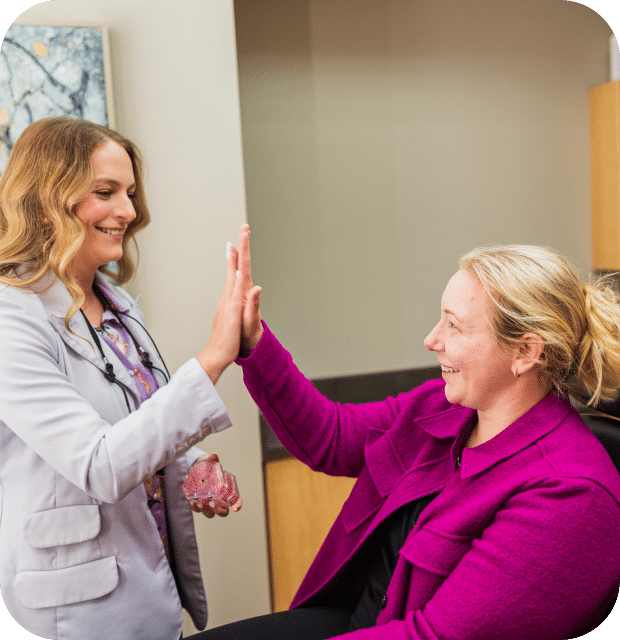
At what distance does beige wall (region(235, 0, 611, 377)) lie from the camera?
2855 mm

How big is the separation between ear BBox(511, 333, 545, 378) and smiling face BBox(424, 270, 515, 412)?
0.05 ft

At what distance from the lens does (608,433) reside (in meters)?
1.41

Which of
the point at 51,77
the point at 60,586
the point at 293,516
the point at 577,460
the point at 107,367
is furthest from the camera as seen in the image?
the point at 293,516

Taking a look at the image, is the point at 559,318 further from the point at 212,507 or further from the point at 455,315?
the point at 212,507

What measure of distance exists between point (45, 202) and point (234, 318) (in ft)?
1.68

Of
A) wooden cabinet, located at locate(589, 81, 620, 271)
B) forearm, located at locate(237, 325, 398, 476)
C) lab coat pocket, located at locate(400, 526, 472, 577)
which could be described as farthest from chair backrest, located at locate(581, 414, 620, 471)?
wooden cabinet, located at locate(589, 81, 620, 271)

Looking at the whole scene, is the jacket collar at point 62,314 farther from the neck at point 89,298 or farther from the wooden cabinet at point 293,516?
the wooden cabinet at point 293,516

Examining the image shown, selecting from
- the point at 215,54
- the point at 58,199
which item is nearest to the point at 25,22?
the point at 215,54

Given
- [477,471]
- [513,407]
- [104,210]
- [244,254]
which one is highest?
[104,210]

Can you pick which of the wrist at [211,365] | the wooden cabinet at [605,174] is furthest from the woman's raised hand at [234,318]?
the wooden cabinet at [605,174]

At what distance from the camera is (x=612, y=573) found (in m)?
1.09

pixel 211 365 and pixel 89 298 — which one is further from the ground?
pixel 89 298

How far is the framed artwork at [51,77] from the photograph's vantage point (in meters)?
1.96

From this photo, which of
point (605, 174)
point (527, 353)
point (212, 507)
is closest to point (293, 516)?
point (212, 507)
